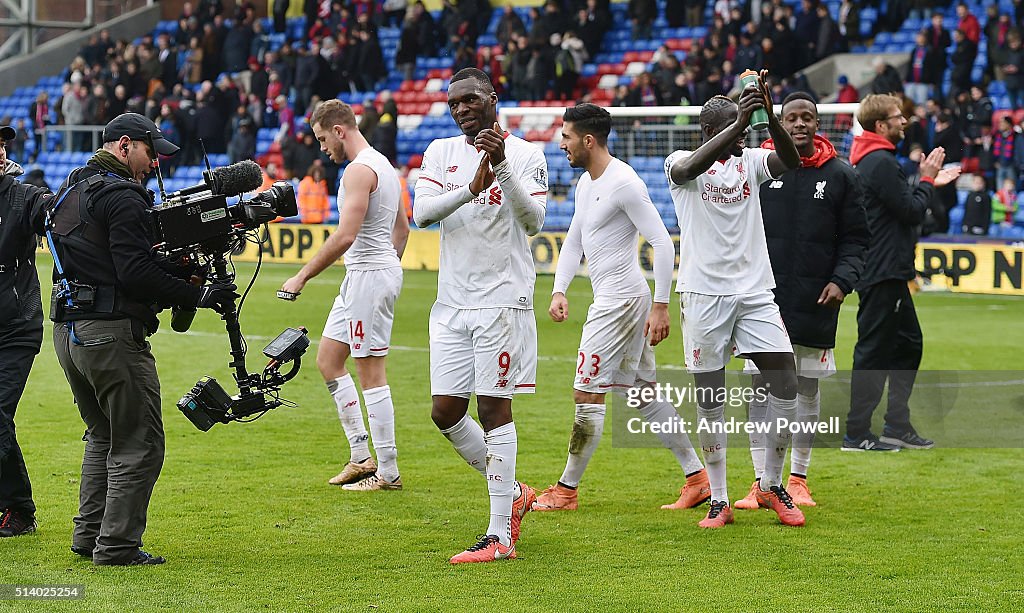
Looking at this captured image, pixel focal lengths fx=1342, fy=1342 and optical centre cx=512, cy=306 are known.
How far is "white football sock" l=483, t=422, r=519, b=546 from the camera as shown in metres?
6.09

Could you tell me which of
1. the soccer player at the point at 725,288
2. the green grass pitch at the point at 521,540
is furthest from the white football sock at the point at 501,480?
the soccer player at the point at 725,288

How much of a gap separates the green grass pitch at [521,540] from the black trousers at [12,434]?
206 millimetres

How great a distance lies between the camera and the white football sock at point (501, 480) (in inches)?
240

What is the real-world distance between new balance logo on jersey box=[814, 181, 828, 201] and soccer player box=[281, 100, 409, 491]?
2.40 meters

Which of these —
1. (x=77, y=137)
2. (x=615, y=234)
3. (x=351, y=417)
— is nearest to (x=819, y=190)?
(x=615, y=234)

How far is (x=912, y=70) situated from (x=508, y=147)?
63.1 feet

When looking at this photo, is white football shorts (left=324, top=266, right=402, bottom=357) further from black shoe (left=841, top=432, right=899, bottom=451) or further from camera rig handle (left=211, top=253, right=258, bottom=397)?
black shoe (left=841, top=432, right=899, bottom=451)

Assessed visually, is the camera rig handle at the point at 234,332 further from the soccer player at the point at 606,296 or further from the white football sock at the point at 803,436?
the white football sock at the point at 803,436

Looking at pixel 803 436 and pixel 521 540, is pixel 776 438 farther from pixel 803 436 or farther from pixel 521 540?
pixel 521 540

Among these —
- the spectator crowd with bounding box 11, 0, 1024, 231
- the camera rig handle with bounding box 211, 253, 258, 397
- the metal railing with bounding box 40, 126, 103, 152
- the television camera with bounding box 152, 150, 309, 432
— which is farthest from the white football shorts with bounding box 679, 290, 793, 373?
the metal railing with bounding box 40, 126, 103, 152

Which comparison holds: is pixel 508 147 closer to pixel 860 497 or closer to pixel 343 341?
pixel 343 341

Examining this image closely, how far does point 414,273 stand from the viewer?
2156cm

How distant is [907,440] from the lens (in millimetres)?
9039

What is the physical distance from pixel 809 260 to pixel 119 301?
363cm
